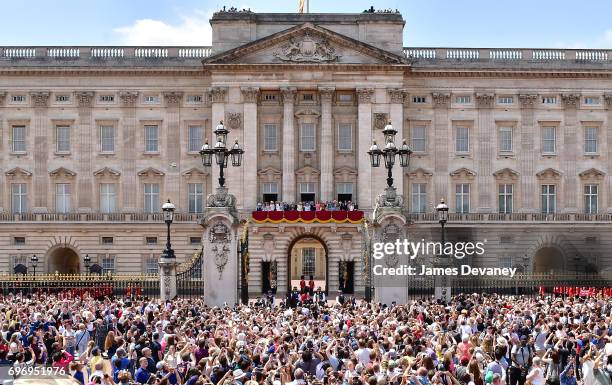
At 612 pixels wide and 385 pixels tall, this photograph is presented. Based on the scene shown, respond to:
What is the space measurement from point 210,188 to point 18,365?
44465 mm

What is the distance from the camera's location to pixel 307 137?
62.7 meters

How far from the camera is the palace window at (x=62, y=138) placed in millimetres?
63875

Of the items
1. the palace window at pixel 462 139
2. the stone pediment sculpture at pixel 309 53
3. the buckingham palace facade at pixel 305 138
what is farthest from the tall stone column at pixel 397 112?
the palace window at pixel 462 139

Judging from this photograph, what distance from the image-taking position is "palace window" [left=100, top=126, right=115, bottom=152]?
210 feet

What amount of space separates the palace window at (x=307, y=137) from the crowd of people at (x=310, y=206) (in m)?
4.12

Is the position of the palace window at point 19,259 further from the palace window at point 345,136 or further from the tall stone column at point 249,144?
the palace window at point 345,136

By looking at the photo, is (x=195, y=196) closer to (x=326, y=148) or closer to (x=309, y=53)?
(x=326, y=148)

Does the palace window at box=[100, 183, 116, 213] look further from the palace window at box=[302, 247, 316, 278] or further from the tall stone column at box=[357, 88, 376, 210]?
the palace window at box=[302, 247, 316, 278]

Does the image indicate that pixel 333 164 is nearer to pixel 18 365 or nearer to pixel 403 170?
pixel 403 170

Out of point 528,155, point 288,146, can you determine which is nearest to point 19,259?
point 288,146

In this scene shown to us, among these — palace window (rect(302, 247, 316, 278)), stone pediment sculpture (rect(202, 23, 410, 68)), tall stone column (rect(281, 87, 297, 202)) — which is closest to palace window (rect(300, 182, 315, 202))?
tall stone column (rect(281, 87, 297, 202))

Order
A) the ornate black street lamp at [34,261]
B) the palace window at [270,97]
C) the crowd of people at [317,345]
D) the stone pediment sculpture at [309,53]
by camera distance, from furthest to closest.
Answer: the palace window at [270,97], the stone pediment sculpture at [309,53], the ornate black street lamp at [34,261], the crowd of people at [317,345]

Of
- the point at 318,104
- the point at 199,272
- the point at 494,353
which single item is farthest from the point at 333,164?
the point at 494,353

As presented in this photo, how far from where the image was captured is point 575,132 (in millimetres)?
64438
